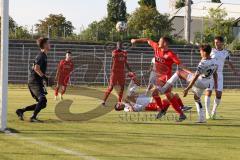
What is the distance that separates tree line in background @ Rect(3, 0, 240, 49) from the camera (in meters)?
46.8

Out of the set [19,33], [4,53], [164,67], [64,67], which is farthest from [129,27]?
[4,53]

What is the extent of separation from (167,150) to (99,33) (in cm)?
3848

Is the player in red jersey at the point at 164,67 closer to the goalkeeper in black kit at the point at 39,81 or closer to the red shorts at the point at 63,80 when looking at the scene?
the goalkeeper in black kit at the point at 39,81

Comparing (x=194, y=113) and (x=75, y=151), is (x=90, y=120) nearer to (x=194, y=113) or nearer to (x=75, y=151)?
(x=194, y=113)

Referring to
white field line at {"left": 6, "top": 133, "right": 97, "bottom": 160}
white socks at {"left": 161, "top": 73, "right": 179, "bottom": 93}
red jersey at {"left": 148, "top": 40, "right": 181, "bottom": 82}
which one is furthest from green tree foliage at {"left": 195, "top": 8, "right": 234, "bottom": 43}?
white field line at {"left": 6, "top": 133, "right": 97, "bottom": 160}

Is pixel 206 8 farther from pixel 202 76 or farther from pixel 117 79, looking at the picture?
pixel 202 76

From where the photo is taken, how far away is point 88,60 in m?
33.6

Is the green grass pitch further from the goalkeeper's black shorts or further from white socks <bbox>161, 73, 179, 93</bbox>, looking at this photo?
white socks <bbox>161, 73, 179, 93</bbox>

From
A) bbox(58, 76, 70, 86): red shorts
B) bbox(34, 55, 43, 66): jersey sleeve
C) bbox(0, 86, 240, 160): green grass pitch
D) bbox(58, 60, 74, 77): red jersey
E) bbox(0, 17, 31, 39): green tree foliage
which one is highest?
bbox(0, 17, 31, 39): green tree foliage

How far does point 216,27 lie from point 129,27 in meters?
8.41

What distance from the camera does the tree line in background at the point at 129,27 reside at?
153 feet

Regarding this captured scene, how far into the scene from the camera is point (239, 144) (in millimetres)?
10164

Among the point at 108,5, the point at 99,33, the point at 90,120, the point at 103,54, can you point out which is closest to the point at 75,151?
the point at 90,120

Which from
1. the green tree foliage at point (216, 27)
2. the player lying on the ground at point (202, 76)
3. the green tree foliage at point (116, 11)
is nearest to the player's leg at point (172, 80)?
the player lying on the ground at point (202, 76)
